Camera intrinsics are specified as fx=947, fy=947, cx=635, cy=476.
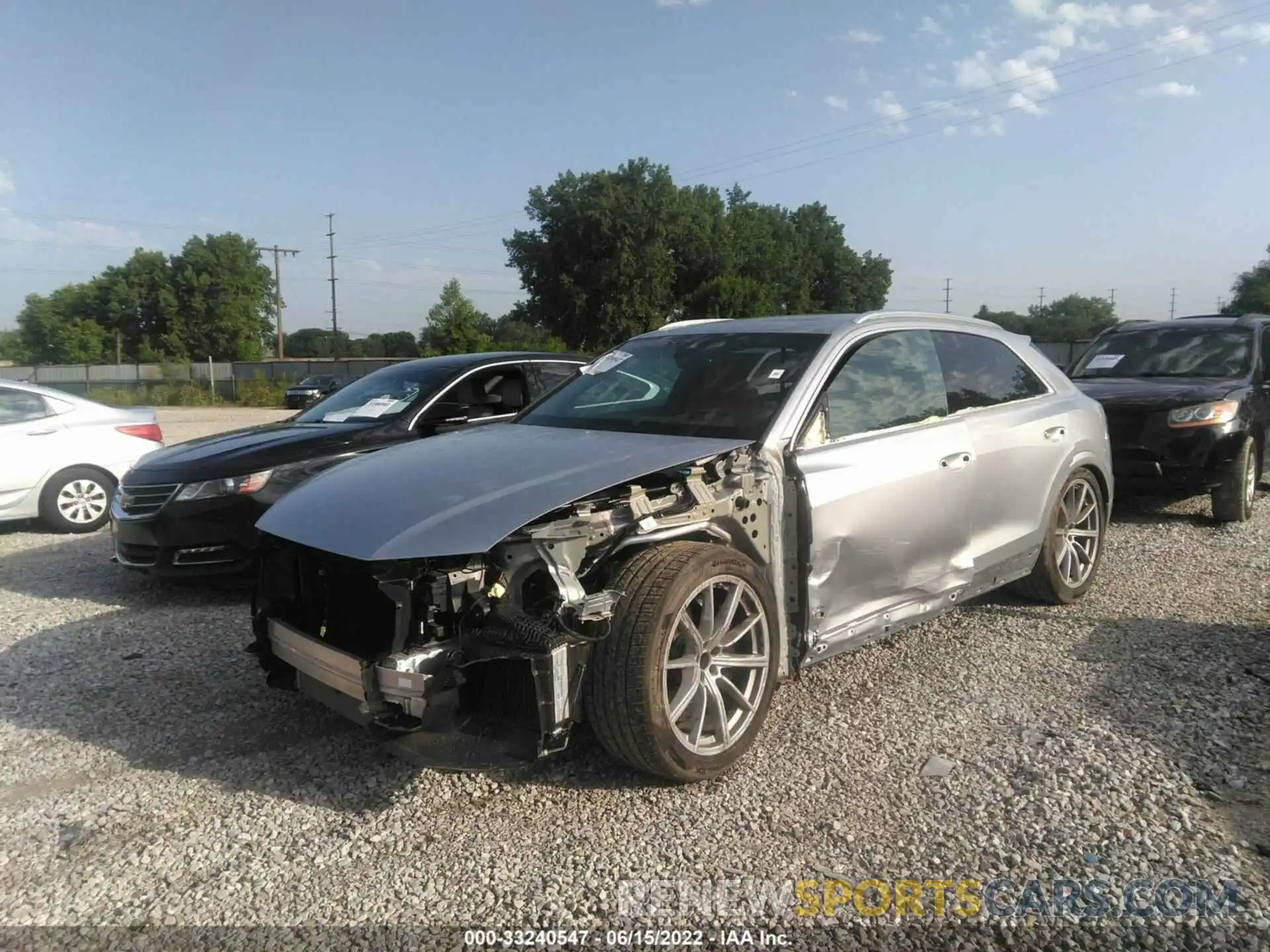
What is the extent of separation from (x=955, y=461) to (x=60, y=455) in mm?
7818

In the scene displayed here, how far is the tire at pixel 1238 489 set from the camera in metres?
7.42

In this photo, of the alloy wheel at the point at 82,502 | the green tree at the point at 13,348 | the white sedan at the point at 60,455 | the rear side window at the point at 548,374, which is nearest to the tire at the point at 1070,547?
the rear side window at the point at 548,374

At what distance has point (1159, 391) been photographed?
7766 millimetres

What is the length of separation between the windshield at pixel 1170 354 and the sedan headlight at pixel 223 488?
740 cm

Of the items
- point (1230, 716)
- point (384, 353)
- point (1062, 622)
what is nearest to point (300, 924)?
point (1230, 716)

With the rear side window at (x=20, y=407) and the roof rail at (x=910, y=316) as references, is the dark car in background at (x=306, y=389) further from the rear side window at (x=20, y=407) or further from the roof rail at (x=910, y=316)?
the roof rail at (x=910, y=316)

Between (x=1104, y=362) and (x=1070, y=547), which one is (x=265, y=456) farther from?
(x=1104, y=362)

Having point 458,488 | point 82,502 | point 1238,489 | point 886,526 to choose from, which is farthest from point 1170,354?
point 82,502

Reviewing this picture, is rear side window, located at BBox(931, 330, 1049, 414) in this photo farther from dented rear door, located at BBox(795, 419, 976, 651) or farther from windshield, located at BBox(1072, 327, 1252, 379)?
windshield, located at BBox(1072, 327, 1252, 379)

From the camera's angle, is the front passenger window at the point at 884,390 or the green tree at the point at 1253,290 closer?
the front passenger window at the point at 884,390

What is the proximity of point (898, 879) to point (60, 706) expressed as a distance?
3750mm

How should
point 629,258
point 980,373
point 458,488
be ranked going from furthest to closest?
point 629,258 → point 980,373 → point 458,488

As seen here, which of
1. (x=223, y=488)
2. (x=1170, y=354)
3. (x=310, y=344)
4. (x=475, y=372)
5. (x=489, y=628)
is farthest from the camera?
(x=310, y=344)

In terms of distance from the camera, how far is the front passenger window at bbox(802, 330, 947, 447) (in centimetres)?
400
